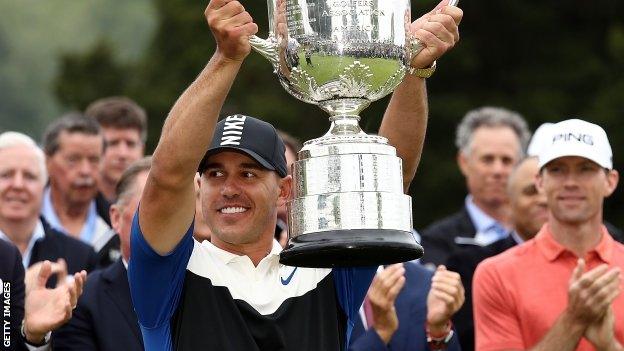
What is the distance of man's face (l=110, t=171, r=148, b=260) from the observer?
8.89m

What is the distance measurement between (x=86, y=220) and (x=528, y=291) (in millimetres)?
3689

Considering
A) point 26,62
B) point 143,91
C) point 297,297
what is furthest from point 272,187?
point 26,62

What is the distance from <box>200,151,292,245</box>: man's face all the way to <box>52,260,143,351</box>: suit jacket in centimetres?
148

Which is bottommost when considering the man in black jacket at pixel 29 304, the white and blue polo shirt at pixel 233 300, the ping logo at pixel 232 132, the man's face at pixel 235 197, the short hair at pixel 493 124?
the white and blue polo shirt at pixel 233 300

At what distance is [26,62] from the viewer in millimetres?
45656

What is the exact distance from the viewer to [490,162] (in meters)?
11.9

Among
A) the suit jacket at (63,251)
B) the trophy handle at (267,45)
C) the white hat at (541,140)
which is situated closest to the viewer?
the trophy handle at (267,45)

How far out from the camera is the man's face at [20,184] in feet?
32.5

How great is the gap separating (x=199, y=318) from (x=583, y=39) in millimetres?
19566

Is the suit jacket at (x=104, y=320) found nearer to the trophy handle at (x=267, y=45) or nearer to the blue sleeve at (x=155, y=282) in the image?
the blue sleeve at (x=155, y=282)

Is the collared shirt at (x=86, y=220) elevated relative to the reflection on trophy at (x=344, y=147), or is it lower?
elevated

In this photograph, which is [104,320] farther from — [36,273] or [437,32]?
[437,32]

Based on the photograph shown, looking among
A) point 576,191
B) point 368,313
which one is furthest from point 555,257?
point 368,313

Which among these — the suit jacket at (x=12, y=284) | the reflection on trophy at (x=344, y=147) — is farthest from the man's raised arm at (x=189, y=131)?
the suit jacket at (x=12, y=284)
